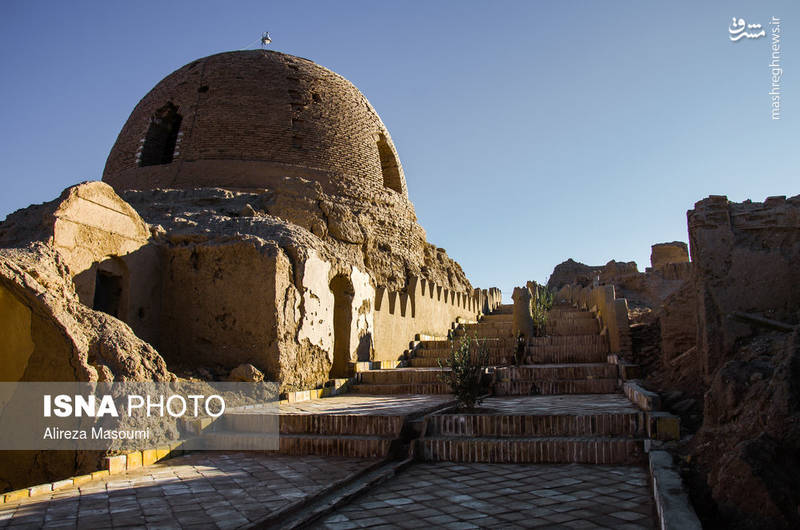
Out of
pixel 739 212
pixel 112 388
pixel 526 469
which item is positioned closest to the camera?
pixel 526 469

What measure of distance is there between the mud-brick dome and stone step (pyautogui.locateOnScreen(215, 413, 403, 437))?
7990 mm

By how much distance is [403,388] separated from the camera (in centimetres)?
809

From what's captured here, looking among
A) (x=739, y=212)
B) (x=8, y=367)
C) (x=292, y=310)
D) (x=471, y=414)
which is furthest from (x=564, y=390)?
(x=8, y=367)

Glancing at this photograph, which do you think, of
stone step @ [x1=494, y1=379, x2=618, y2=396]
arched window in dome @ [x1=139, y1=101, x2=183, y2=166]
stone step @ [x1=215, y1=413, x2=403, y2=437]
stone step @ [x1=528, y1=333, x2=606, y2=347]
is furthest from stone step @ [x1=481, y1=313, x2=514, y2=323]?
stone step @ [x1=215, y1=413, x2=403, y2=437]

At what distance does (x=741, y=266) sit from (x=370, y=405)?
398 centimetres

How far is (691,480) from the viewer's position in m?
3.48

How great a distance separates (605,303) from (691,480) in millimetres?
6176

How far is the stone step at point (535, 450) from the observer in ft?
14.8

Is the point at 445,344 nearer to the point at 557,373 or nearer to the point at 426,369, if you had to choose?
the point at 426,369

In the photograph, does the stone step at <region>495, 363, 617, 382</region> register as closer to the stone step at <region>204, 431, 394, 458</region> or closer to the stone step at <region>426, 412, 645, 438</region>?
the stone step at <region>426, 412, 645, 438</region>

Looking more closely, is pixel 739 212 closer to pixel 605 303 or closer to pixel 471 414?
pixel 471 414

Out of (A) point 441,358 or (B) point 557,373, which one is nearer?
(B) point 557,373

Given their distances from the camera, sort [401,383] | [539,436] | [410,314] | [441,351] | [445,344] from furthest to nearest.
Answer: [410,314] → [445,344] → [441,351] → [401,383] → [539,436]

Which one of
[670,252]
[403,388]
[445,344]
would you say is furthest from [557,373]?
[670,252]
